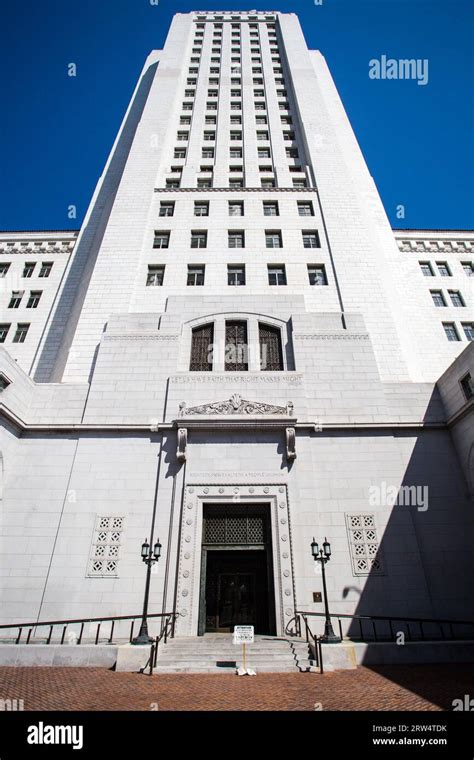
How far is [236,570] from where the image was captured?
14758 mm

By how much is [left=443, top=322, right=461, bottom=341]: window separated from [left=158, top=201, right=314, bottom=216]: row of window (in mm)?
11793

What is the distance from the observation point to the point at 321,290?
2164cm

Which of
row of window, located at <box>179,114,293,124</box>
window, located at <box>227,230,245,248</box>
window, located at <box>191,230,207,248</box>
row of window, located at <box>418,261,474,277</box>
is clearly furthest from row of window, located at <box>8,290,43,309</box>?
row of window, located at <box>418,261,474,277</box>

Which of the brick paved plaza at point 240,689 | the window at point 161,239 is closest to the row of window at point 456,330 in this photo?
the window at point 161,239

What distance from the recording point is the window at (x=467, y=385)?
14933mm

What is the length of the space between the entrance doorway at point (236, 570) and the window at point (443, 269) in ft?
77.4

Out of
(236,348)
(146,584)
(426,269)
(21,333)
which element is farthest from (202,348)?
(426,269)

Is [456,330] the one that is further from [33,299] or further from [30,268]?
[30,268]

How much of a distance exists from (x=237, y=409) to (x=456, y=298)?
20.3 m

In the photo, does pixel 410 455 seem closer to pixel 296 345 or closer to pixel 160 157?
pixel 296 345

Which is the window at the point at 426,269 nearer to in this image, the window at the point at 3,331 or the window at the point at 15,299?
the window at the point at 15,299

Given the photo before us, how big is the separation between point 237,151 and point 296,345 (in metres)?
21.7

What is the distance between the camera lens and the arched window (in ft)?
61.9
